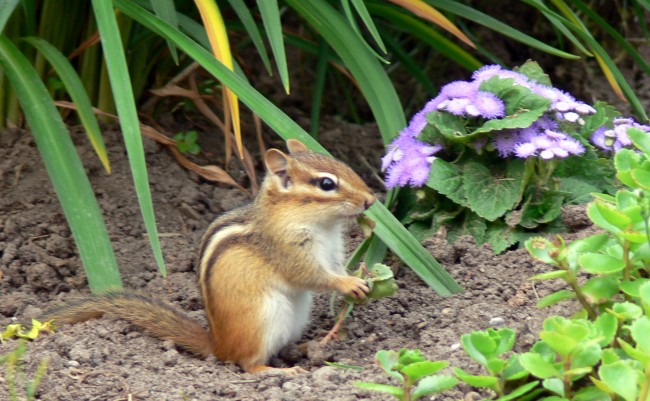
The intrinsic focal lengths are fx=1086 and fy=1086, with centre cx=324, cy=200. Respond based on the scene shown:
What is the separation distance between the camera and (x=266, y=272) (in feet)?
12.4

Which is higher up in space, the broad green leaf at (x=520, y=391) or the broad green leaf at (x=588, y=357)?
the broad green leaf at (x=588, y=357)

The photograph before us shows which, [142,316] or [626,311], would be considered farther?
[142,316]

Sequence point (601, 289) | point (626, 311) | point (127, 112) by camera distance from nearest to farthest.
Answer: point (626, 311), point (601, 289), point (127, 112)

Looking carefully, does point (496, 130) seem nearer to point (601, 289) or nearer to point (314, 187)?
point (314, 187)

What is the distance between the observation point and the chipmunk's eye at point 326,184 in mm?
3725

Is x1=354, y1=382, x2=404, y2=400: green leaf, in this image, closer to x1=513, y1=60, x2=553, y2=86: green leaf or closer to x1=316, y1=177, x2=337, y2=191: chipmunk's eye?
x1=316, y1=177, x2=337, y2=191: chipmunk's eye

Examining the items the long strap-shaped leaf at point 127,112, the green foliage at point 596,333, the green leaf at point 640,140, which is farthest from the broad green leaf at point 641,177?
the long strap-shaped leaf at point 127,112

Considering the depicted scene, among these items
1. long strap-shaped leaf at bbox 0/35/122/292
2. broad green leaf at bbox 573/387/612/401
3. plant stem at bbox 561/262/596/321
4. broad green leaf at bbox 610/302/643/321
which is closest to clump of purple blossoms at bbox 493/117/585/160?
plant stem at bbox 561/262/596/321

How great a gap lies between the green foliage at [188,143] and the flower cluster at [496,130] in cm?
108

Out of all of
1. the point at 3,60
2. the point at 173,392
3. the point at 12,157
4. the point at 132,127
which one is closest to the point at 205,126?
the point at 12,157

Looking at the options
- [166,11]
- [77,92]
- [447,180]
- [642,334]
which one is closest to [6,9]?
[77,92]

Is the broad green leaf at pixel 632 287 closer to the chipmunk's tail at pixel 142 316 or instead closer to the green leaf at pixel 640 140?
the green leaf at pixel 640 140

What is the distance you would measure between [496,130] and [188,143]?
154 centimetres

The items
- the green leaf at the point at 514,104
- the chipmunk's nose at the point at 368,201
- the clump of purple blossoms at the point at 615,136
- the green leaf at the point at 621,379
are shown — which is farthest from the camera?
the clump of purple blossoms at the point at 615,136
